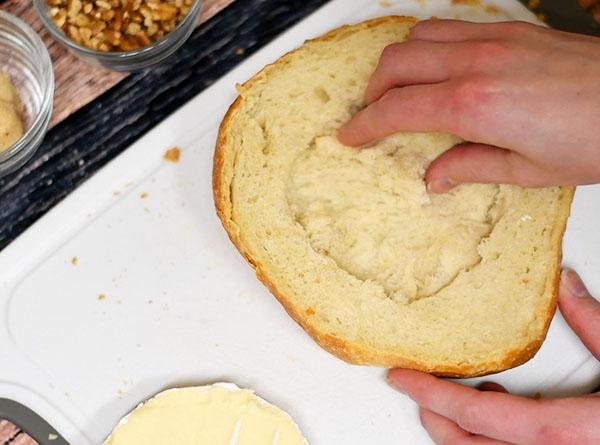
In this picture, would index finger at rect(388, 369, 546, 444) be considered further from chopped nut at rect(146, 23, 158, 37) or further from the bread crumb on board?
chopped nut at rect(146, 23, 158, 37)

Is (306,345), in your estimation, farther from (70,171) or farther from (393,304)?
(70,171)

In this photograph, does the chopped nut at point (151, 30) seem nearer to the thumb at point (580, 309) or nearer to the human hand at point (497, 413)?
the human hand at point (497, 413)

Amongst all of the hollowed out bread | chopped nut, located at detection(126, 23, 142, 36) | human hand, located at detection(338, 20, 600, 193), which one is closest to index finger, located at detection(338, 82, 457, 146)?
human hand, located at detection(338, 20, 600, 193)

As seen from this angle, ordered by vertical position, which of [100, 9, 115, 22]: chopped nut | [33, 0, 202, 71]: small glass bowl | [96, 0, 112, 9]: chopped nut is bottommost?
[33, 0, 202, 71]: small glass bowl

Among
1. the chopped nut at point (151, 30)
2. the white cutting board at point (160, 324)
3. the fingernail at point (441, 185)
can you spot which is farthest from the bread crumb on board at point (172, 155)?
the fingernail at point (441, 185)

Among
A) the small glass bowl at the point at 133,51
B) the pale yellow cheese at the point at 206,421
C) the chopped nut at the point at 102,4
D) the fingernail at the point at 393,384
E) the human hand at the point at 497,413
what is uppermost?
the chopped nut at the point at 102,4

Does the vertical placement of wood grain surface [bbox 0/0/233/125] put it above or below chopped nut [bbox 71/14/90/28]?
below
